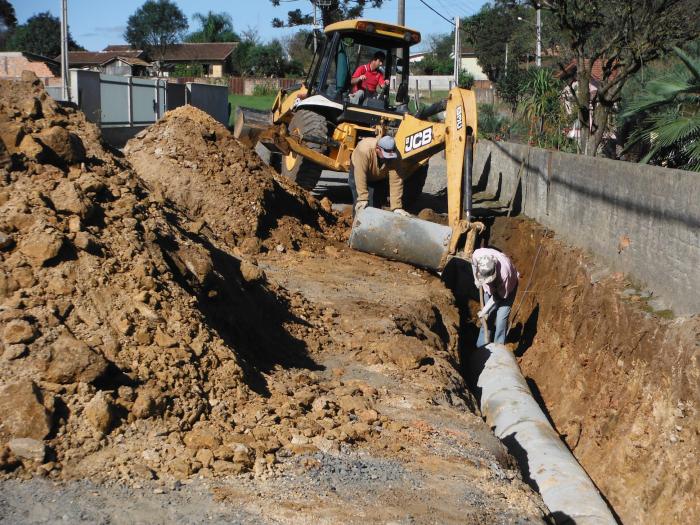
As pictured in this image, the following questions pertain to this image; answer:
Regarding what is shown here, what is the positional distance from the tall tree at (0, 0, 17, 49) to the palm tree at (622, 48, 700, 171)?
69429 millimetres

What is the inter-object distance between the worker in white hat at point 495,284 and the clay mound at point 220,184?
2878mm

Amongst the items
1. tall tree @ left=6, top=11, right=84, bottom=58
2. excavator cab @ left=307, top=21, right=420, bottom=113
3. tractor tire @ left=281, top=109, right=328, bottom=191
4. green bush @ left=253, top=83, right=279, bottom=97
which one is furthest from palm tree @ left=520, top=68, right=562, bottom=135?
tall tree @ left=6, top=11, right=84, bottom=58

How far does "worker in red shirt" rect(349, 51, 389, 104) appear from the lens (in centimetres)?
1338

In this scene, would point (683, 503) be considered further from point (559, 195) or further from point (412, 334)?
point (559, 195)

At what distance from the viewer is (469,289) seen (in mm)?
11945

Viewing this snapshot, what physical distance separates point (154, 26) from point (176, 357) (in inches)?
3798

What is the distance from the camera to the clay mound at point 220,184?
36.2 feet

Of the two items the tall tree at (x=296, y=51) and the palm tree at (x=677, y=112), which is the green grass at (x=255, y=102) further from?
the palm tree at (x=677, y=112)

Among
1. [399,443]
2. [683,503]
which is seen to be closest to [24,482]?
[399,443]

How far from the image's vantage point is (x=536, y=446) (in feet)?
22.6

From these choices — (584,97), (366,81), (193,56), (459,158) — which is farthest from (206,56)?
(459,158)

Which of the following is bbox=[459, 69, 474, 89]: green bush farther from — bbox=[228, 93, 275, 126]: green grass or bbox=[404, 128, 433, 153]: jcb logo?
bbox=[404, 128, 433, 153]: jcb logo

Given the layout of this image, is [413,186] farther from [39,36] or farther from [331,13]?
[39,36]

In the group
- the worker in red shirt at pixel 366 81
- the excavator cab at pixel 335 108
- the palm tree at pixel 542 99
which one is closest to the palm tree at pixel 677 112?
the excavator cab at pixel 335 108
